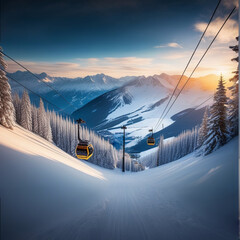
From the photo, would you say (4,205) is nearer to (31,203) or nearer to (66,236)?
(31,203)

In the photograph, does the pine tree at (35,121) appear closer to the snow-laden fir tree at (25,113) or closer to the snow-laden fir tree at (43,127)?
the snow-laden fir tree at (43,127)

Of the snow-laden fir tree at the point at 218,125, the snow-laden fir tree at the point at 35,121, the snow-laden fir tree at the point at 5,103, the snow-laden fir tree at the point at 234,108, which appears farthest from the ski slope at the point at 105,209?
the snow-laden fir tree at the point at 35,121

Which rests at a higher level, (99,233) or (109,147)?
(99,233)

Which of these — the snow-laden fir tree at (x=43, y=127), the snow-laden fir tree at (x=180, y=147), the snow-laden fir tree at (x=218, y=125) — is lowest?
the snow-laden fir tree at (x=180, y=147)

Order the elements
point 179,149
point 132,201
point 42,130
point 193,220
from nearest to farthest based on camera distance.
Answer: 1. point 193,220
2. point 132,201
3. point 42,130
4. point 179,149

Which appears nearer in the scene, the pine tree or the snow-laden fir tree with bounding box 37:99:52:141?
the pine tree

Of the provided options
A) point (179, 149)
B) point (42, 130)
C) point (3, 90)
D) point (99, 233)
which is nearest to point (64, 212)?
point (99, 233)

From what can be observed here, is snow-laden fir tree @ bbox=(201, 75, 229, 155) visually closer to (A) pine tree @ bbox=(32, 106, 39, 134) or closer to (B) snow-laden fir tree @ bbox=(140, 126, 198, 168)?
(B) snow-laden fir tree @ bbox=(140, 126, 198, 168)

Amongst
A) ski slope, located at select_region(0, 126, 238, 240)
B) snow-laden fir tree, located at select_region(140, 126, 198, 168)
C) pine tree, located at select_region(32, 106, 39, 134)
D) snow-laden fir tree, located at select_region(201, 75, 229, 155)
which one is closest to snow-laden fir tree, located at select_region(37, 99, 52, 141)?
pine tree, located at select_region(32, 106, 39, 134)
